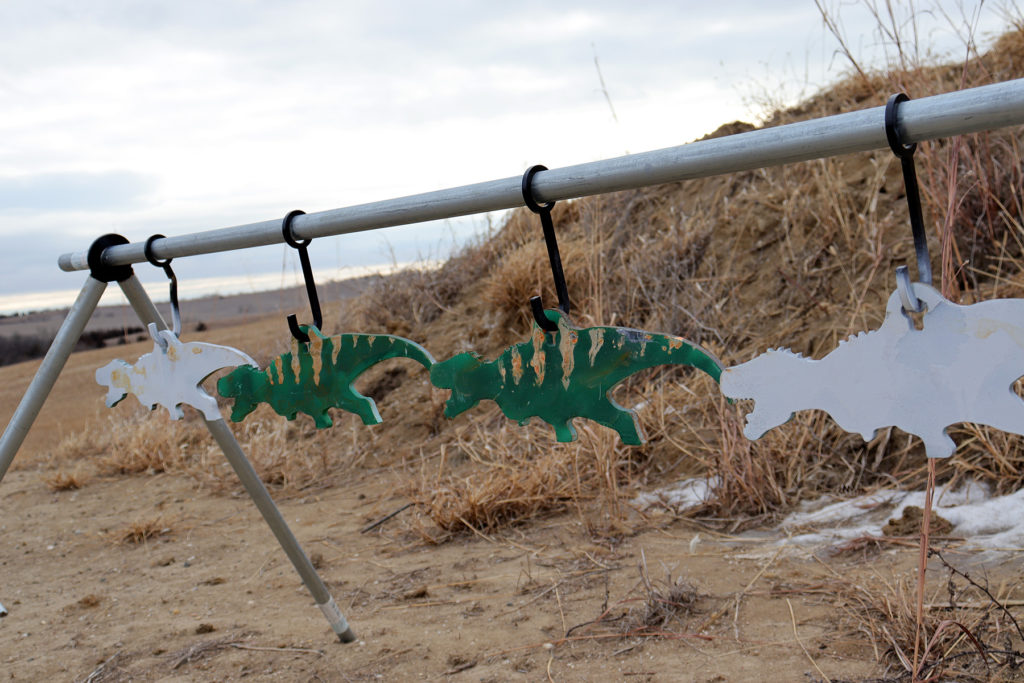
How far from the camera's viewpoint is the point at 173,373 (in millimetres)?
1950

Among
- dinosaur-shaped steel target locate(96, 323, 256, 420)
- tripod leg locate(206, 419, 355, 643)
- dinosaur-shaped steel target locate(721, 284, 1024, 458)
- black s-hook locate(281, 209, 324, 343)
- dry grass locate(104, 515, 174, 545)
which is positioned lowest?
dry grass locate(104, 515, 174, 545)

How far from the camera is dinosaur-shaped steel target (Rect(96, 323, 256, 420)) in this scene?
186 cm

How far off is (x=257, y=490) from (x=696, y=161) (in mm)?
1648

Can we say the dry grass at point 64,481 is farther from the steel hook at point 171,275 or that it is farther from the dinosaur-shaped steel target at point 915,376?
the dinosaur-shaped steel target at point 915,376

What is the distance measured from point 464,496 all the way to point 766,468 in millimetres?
1230

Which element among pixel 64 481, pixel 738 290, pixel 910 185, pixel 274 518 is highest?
pixel 910 185

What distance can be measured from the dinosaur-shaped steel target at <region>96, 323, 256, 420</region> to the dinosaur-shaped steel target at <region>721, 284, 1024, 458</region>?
106cm

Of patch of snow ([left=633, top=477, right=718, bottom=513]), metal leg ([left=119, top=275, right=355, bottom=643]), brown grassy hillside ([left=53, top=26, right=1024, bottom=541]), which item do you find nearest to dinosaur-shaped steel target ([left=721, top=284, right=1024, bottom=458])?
metal leg ([left=119, top=275, right=355, bottom=643])

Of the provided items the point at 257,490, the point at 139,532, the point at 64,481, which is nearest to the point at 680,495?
the point at 257,490

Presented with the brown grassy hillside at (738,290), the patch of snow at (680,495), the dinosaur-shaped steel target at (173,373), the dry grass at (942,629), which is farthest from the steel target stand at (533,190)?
the brown grassy hillside at (738,290)

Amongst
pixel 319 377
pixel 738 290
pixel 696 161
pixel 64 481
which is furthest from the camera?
pixel 64 481

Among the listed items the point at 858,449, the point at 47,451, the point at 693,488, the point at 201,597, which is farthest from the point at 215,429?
the point at 47,451

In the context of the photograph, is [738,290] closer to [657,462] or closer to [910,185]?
[657,462]

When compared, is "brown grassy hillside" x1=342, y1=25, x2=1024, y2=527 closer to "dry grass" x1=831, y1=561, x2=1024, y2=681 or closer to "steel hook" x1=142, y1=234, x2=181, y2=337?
"dry grass" x1=831, y1=561, x2=1024, y2=681
